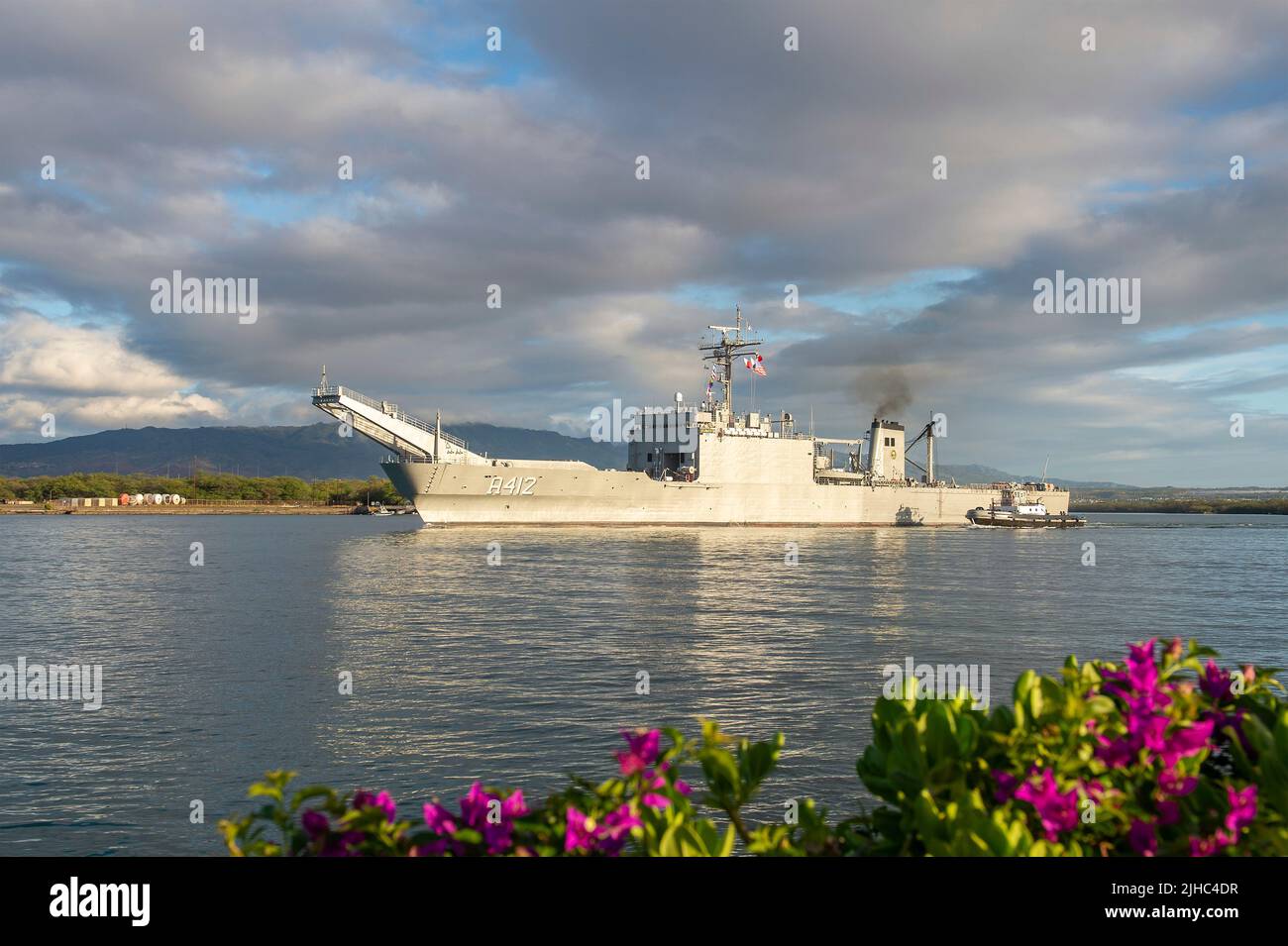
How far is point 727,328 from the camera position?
81188 millimetres

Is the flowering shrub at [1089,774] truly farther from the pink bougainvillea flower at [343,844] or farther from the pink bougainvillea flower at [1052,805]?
the pink bougainvillea flower at [343,844]

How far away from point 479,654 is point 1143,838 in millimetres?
16340

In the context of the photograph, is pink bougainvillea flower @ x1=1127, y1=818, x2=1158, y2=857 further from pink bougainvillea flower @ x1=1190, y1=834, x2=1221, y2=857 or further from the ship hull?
the ship hull

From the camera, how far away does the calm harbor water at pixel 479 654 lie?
33.9ft

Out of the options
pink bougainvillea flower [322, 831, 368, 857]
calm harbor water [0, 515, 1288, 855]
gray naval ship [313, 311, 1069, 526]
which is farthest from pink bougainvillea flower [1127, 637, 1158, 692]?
gray naval ship [313, 311, 1069, 526]

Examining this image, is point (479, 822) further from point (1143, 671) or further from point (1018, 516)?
point (1018, 516)

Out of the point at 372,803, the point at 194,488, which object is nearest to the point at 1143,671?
the point at 372,803

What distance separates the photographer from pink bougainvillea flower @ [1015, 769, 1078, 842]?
8.42ft

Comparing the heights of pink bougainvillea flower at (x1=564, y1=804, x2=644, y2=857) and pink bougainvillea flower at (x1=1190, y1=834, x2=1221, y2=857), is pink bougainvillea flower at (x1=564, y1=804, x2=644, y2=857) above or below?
above

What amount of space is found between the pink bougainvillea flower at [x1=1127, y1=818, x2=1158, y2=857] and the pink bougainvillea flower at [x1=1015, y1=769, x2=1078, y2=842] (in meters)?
0.22

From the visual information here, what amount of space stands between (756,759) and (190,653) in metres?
18.8
